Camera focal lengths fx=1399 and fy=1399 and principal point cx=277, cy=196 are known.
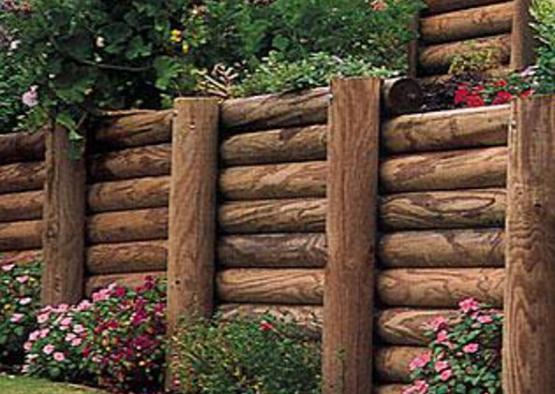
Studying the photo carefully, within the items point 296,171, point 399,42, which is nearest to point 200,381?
point 296,171

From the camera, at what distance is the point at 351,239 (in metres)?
7.02

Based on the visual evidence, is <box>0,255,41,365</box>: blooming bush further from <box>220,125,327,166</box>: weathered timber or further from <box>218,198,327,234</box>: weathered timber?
<box>220,125,327,166</box>: weathered timber

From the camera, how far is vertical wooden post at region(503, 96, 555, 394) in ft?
19.5

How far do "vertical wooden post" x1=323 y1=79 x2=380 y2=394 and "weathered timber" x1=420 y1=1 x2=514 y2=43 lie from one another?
2.89 meters

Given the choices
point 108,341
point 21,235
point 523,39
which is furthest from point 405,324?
point 21,235

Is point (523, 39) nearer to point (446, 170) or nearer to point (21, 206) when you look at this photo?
point (446, 170)

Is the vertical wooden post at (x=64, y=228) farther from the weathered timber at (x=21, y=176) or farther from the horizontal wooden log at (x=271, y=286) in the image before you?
the horizontal wooden log at (x=271, y=286)

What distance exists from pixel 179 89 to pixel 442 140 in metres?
2.86

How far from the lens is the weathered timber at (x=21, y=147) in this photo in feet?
32.9

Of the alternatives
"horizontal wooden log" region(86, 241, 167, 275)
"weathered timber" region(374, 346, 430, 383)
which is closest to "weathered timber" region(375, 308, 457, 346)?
"weathered timber" region(374, 346, 430, 383)

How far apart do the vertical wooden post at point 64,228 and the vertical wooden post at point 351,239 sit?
279cm

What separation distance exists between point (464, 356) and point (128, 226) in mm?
3460

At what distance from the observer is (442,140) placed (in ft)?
22.5

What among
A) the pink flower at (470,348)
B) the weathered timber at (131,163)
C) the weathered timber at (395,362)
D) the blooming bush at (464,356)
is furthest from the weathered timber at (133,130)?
the pink flower at (470,348)
